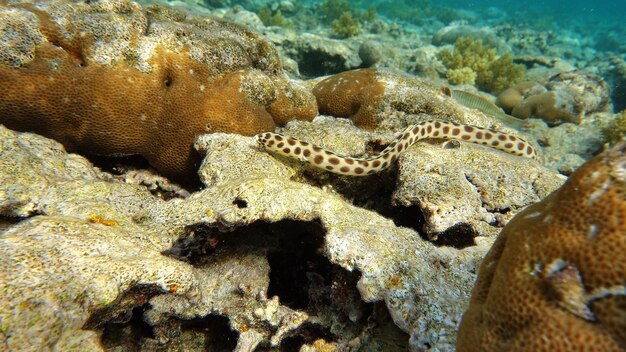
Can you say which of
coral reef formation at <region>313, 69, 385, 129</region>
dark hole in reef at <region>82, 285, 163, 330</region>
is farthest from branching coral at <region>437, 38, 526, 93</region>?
dark hole in reef at <region>82, 285, 163, 330</region>

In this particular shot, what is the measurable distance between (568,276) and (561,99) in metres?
8.86

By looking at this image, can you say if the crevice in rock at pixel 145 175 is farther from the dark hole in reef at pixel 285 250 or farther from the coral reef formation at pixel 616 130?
the coral reef formation at pixel 616 130

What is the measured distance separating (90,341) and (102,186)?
170 centimetres

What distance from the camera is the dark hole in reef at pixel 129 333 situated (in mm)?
2746

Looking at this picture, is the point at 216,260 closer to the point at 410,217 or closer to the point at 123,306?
the point at 123,306

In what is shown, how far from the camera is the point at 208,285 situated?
3.14m

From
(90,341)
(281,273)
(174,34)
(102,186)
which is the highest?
(174,34)

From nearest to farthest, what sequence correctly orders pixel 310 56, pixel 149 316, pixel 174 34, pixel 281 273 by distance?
pixel 149 316, pixel 281 273, pixel 174 34, pixel 310 56

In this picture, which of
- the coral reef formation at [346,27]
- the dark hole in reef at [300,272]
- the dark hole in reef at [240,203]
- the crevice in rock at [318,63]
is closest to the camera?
the dark hole in reef at [300,272]

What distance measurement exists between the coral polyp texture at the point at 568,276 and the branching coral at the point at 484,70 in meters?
9.72

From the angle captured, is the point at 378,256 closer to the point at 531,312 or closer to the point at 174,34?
the point at 531,312

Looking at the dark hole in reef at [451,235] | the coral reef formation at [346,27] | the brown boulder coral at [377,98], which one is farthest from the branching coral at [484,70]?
the dark hole in reef at [451,235]

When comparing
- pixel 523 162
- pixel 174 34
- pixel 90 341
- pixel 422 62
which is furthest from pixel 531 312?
pixel 422 62

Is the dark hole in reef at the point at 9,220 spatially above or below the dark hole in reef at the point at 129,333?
above
